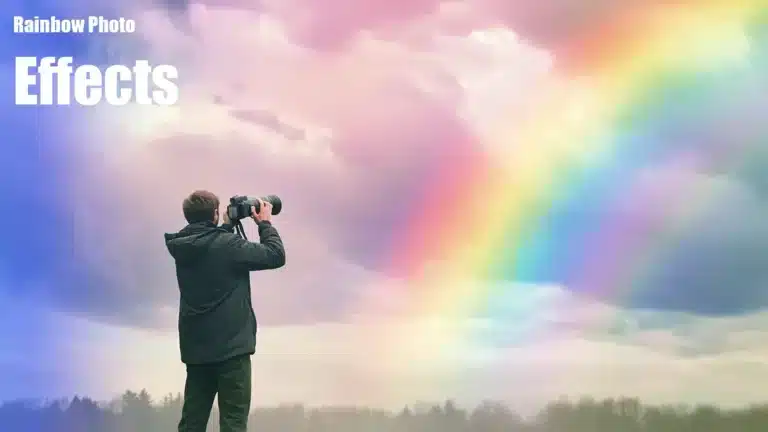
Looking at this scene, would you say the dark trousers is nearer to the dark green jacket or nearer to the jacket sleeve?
the dark green jacket

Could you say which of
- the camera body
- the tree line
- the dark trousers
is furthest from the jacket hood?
the tree line

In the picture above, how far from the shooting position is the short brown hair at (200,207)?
203cm

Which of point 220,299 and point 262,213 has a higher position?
point 262,213

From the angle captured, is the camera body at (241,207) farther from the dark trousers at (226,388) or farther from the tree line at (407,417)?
the tree line at (407,417)

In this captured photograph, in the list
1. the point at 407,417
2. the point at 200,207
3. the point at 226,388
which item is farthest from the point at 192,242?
the point at 407,417

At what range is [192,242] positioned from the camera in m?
1.99

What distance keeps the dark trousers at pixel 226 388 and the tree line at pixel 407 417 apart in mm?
648

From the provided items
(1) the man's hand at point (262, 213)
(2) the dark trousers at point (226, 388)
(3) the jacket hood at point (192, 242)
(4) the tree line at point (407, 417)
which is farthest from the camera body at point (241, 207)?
(4) the tree line at point (407, 417)

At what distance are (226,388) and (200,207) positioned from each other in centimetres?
52

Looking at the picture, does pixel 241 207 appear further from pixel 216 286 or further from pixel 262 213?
pixel 216 286

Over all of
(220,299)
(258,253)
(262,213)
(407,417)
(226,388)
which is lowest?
(407,417)

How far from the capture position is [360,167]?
2.71m

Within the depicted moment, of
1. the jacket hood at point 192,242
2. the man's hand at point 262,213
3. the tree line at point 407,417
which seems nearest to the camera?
the jacket hood at point 192,242

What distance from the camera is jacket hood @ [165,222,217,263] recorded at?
1995mm
